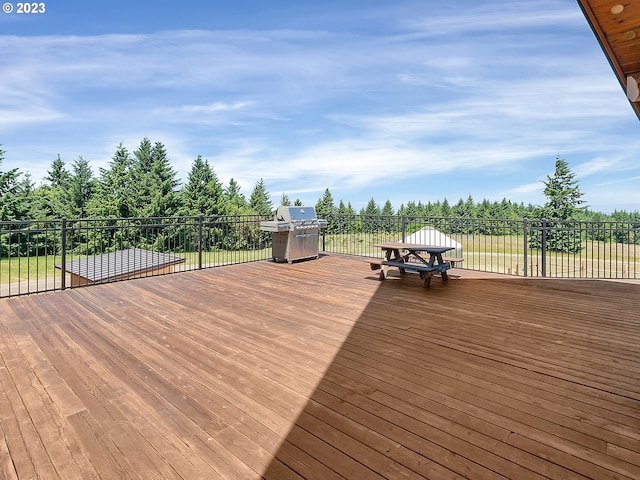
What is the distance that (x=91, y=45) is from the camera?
16.9 meters

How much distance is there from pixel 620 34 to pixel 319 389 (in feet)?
11.4

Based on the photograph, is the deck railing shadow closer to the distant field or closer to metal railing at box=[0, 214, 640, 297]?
metal railing at box=[0, 214, 640, 297]

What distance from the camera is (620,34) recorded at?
2543 mm

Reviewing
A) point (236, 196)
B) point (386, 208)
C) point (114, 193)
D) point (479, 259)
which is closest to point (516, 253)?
point (479, 259)

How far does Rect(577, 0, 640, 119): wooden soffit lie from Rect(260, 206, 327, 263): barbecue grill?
5.32 m

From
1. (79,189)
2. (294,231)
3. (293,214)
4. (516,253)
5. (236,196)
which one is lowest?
(516,253)

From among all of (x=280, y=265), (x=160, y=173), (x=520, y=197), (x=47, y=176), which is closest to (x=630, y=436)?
(x=280, y=265)

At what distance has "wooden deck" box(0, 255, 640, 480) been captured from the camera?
1515 millimetres

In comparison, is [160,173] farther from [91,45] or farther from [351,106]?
[351,106]

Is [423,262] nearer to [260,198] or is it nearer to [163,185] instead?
[163,185]

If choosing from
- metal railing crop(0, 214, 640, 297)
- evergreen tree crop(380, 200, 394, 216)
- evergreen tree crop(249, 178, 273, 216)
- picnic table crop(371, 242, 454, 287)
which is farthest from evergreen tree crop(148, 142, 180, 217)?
picnic table crop(371, 242, 454, 287)

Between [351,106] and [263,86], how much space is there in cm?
602

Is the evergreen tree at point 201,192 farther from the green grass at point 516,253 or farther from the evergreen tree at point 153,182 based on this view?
the green grass at point 516,253

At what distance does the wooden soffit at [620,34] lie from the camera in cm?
222
